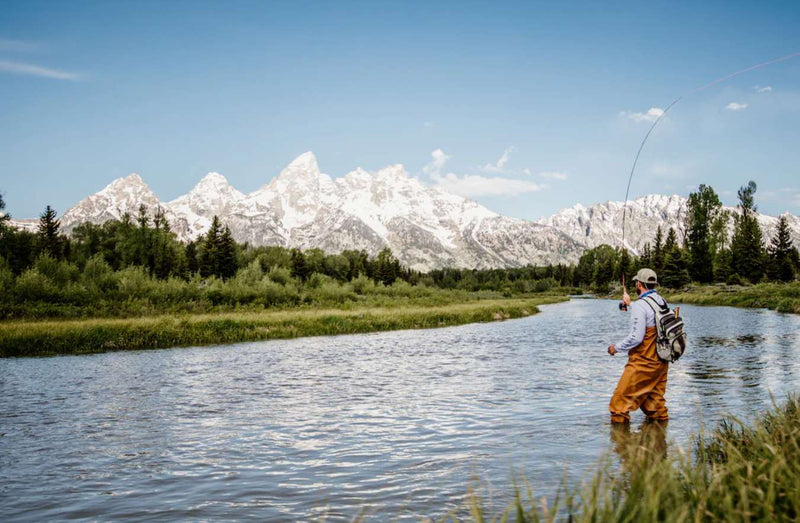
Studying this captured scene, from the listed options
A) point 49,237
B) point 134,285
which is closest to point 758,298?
point 134,285

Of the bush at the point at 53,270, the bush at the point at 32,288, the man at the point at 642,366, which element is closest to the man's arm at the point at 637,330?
the man at the point at 642,366

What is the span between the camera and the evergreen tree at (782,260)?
82000 mm

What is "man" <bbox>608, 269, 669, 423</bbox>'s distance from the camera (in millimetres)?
9023

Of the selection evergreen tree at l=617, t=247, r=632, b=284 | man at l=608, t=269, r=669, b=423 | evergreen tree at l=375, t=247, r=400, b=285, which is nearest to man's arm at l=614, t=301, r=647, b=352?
man at l=608, t=269, r=669, b=423

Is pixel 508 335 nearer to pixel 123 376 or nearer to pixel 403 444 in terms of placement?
pixel 123 376

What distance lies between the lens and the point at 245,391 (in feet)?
49.7

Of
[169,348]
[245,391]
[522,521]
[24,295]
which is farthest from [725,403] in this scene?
[24,295]

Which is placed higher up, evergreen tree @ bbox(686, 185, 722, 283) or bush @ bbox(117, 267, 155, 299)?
evergreen tree @ bbox(686, 185, 722, 283)

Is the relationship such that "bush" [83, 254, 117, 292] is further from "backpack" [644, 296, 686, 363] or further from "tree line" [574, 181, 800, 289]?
"tree line" [574, 181, 800, 289]

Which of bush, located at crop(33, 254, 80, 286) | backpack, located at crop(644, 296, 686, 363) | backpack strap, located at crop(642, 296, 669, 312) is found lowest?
backpack, located at crop(644, 296, 686, 363)

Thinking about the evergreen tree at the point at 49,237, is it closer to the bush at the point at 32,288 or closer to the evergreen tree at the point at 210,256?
the evergreen tree at the point at 210,256

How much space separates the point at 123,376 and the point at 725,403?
16780 millimetres

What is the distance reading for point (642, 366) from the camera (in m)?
9.10

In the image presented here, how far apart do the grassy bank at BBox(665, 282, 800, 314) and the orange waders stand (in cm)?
4246
